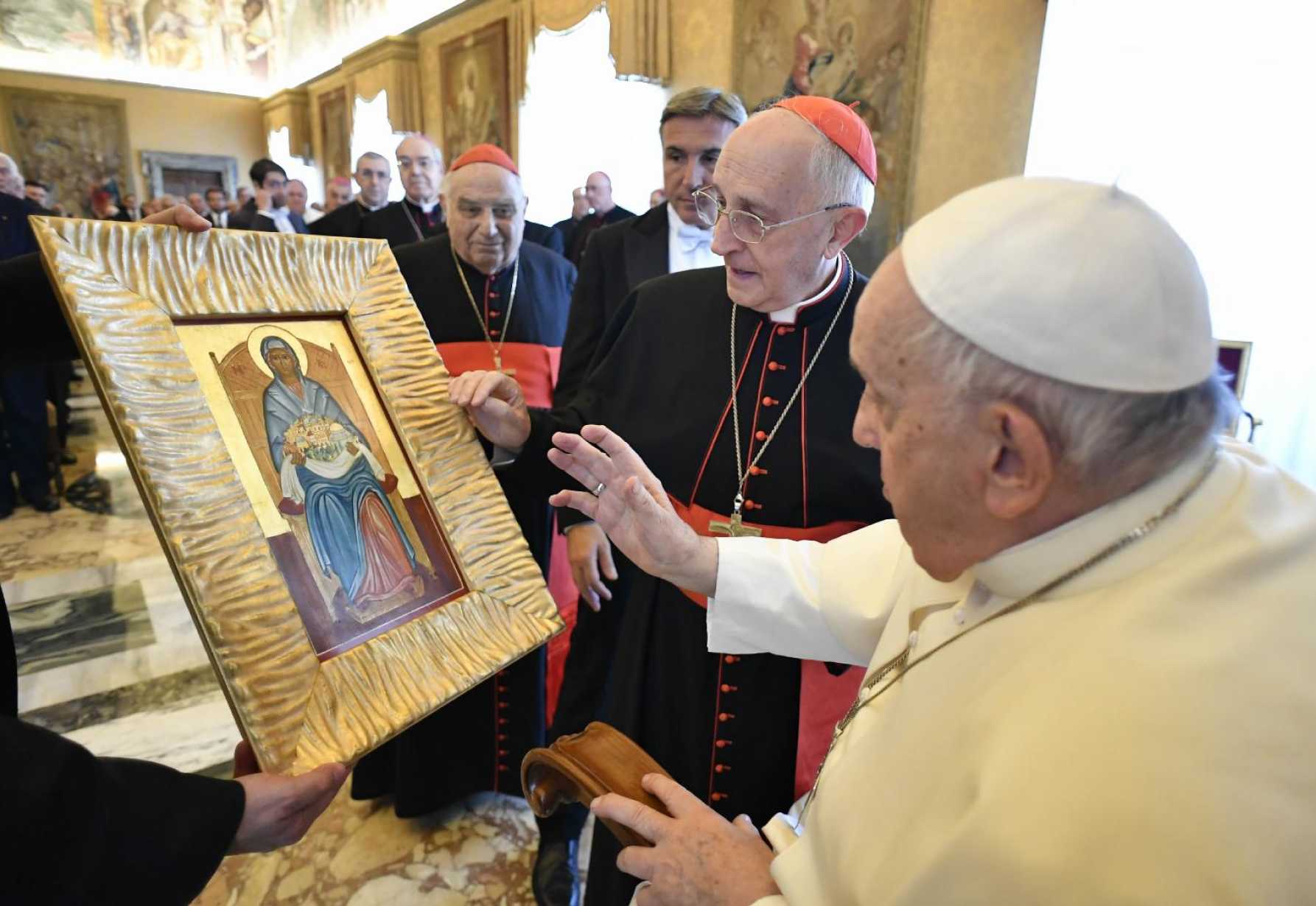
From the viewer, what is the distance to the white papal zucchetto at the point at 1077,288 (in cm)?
72

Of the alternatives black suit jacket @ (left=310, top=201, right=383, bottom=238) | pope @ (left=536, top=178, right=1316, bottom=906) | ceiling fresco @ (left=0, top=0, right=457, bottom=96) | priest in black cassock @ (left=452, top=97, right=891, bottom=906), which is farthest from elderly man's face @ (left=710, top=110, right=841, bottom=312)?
ceiling fresco @ (left=0, top=0, right=457, bottom=96)

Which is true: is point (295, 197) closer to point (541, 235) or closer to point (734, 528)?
point (541, 235)

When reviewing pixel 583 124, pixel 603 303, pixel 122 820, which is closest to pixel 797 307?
pixel 603 303

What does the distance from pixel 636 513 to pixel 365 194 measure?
20.6 feet

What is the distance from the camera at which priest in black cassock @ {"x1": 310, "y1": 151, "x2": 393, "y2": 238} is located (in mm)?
5621

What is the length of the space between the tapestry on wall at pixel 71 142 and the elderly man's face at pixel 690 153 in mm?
20211

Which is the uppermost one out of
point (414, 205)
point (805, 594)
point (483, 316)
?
point (414, 205)

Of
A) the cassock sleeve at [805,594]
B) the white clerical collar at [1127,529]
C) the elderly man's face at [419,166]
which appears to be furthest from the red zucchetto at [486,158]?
the elderly man's face at [419,166]

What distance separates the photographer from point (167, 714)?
310 centimetres

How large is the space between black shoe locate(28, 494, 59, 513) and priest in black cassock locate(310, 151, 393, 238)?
280cm

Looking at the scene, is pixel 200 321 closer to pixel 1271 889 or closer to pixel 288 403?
pixel 288 403

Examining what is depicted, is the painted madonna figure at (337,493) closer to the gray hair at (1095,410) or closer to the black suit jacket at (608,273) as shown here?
the gray hair at (1095,410)

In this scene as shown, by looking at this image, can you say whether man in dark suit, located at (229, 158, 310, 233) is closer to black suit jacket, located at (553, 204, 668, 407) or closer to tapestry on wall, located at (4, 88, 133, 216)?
black suit jacket, located at (553, 204, 668, 407)

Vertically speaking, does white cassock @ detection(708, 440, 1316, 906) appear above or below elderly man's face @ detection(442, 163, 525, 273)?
below
